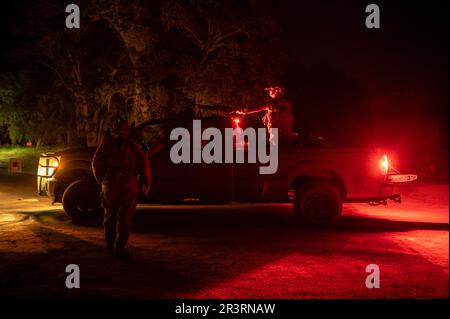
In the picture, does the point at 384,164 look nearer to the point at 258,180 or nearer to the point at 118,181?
the point at 258,180

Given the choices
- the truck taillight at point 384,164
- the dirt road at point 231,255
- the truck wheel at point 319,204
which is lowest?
the dirt road at point 231,255

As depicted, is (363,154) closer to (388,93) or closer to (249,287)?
(249,287)

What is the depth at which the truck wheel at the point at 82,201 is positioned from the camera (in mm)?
8594

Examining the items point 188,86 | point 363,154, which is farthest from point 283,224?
point 188,86

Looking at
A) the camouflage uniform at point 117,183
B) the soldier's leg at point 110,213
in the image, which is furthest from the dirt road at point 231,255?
the camouflage uniform at point 117,183

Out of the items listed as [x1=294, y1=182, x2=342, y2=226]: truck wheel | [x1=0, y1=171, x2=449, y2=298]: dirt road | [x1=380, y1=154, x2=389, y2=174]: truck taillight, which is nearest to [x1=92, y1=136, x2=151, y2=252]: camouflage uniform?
[x1=0, y1=171, x2=449, y2=298]: dirt road

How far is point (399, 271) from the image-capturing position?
19.3 feet

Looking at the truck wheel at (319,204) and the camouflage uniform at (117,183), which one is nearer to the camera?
the camouflage uniform at (117,183)

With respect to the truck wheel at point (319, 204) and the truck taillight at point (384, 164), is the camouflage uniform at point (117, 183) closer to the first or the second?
the truck wheel at point (319, 204)

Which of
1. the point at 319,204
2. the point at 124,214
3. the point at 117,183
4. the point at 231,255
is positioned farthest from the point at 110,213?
the point at 319,204

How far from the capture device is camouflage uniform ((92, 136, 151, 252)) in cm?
646

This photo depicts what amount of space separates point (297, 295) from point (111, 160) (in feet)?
9.77

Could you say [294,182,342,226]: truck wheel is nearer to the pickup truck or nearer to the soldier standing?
the pickup truck

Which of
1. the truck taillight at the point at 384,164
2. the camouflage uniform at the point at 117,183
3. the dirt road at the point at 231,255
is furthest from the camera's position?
the truck taillight at the point at 384,164
